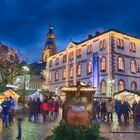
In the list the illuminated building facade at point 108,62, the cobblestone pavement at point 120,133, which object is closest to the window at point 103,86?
the illuminated building facade at point 108,62

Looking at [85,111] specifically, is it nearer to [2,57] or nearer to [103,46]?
[2,57]

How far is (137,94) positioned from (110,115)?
19.2 ft

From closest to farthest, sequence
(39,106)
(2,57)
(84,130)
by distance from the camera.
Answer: (84,130) < (39,106) < (2,57)

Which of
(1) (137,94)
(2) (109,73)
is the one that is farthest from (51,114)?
(2) (109,73)

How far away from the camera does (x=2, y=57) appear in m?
34.2

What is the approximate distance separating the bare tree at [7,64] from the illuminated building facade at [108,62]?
1174cm

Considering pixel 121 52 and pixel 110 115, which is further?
pixel 121 52

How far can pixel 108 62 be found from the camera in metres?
42.9

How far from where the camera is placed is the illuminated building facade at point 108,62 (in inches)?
1689

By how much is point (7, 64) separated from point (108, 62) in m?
14.6

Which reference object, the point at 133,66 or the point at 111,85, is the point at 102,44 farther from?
the point at 111,85

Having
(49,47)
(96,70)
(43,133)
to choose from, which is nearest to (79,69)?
(96,70)

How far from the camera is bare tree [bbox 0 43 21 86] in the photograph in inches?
1350

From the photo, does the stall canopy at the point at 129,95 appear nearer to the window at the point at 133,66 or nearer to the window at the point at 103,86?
the window at the point at 103,86
